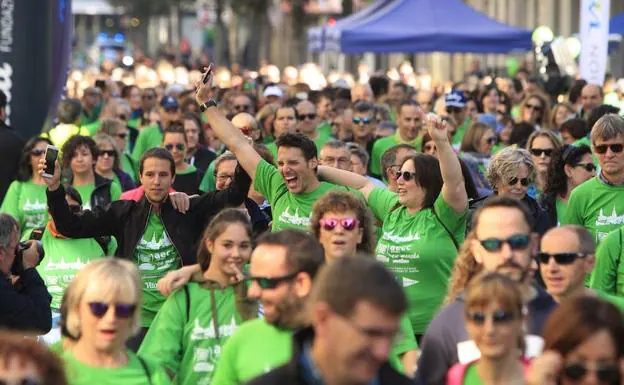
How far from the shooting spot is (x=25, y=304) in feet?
27.6

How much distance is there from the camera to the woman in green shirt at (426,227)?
355 inches

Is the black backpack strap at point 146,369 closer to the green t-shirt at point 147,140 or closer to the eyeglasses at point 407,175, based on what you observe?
the eyeglasses at point 407,175

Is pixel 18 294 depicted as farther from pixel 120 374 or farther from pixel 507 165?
pixel 507 165

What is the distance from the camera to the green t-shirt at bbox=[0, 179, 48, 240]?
1258 cm

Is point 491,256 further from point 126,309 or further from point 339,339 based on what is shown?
point 339,339

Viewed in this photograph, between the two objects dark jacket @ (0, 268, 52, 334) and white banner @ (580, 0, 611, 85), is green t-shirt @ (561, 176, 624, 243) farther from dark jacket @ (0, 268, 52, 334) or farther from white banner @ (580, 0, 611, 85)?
white banner @ (580, 0, 611, 85)

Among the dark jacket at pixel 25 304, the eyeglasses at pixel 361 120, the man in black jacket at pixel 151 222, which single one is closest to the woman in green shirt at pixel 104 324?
the dark jacket at pixel 25 304

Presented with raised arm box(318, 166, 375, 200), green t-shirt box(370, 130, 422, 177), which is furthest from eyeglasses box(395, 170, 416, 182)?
green t-shirt box(370, 130, 422, 177)

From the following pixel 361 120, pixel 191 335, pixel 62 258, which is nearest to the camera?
pixel 191 335

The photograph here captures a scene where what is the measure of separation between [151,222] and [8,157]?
5.06 metres

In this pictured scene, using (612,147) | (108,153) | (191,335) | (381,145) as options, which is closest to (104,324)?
(191,335)

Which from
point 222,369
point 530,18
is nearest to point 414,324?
point 222,369

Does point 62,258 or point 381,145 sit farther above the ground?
point 381,145

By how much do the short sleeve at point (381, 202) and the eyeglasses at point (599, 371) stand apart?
439 centimetres
